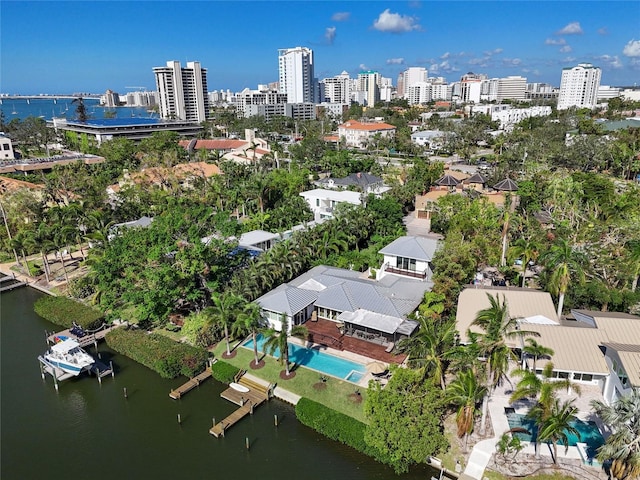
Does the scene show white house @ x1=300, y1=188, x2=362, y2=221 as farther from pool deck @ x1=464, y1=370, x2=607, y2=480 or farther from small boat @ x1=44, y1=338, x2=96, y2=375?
pool deck @ x1=464, y1=370, x2=607, y2=480

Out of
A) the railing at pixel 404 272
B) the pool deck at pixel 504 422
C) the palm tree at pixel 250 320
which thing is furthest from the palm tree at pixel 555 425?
the railing at pixel 404 272

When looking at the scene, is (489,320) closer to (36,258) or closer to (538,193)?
(538,193)

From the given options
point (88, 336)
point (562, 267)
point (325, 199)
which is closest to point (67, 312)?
point (88, 336)

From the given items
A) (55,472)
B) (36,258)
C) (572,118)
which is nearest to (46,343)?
(55,472)

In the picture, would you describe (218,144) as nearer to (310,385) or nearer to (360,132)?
(360,132)

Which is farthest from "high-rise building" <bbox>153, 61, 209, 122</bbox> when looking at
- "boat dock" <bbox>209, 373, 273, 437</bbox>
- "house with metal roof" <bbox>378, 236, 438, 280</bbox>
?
"boat dock" <bbox>209, 373, 273, 437</bbox>

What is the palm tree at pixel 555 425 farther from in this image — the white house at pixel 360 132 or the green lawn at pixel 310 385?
the white house at pixel 360 132

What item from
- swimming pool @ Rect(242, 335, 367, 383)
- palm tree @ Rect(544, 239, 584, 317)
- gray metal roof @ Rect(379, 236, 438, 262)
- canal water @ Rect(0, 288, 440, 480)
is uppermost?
palm tree @ Rect(544, 239, 584, 317)
